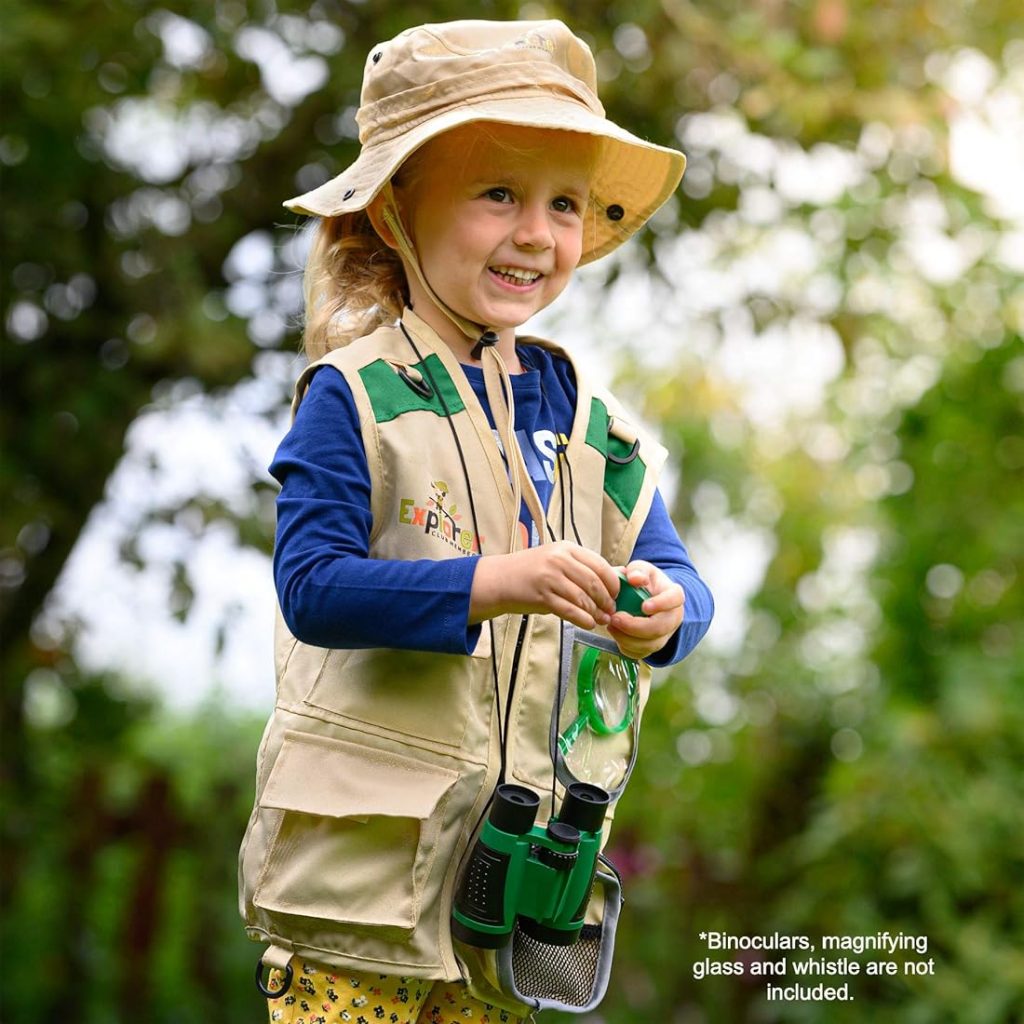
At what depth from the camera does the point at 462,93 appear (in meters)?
1.83

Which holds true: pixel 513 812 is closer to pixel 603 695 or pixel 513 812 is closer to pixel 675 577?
pixel 603 695

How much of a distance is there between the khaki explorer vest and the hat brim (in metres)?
0.18

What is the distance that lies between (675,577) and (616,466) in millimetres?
169

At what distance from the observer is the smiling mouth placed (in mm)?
1847

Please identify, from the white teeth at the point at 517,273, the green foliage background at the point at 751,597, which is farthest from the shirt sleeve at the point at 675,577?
the green foliage background at the point at 751,597

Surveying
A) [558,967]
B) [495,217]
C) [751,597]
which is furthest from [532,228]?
[751,597]

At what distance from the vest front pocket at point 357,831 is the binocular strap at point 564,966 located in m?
0.14

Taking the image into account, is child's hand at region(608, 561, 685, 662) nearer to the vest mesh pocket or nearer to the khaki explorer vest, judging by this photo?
the khaki explorer vest

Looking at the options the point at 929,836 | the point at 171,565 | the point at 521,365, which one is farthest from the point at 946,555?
the point at 521,365

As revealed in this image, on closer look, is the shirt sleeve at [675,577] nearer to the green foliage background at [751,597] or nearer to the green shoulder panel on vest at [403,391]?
the green shoulder panel on vest at [403,391]

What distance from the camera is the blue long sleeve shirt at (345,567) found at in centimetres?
162

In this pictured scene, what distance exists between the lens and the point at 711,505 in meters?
5.98

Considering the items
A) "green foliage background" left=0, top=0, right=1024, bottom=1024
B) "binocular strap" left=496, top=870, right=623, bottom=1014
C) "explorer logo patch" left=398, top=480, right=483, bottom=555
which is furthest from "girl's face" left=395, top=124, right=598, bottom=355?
"green foliage background" left=0, top=0, right=1024, bottom=1024

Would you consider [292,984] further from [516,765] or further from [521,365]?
[521,365]
